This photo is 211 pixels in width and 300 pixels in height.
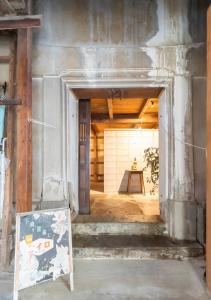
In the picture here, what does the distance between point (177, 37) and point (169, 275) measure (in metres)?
2.84

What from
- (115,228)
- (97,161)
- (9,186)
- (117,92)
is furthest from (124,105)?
(97,161)

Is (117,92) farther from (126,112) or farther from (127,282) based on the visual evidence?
(126,112)

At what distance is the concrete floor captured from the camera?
7.62ft

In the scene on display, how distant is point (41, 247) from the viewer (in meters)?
2.32

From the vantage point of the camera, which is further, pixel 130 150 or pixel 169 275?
pixel 130 150

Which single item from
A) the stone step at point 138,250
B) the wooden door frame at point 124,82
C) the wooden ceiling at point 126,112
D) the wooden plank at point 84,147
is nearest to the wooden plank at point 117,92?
the wooden door frame at point 124,82

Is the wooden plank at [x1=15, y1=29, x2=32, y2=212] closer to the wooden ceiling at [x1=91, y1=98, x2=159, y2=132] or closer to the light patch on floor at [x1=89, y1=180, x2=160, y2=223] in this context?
the light patch on floor at [x1=89, y1=180, x2=160, y2=223]

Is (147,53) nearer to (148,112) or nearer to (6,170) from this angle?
(6,170)

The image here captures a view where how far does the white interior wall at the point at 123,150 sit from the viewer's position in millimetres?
7520

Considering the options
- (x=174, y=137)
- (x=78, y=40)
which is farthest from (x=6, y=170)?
(x=174, y=137)

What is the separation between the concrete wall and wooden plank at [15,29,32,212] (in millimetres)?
546

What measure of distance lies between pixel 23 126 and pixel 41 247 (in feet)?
4.14

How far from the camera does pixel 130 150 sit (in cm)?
762

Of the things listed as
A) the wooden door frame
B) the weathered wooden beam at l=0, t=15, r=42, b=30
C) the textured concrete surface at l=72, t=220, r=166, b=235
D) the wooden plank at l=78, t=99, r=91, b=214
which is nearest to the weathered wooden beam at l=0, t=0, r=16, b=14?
the weathered wooden beam at l=0, t=15, r=42, b=30
